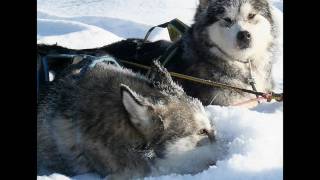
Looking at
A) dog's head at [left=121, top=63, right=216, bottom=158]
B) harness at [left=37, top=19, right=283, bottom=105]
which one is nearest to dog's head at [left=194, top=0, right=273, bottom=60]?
harness at [left=37, top=19, right=283, bottom=105]

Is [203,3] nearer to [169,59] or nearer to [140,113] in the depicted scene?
[169,59]

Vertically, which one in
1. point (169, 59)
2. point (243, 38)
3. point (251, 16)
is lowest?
point (169, 59)

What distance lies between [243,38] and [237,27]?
77 mm

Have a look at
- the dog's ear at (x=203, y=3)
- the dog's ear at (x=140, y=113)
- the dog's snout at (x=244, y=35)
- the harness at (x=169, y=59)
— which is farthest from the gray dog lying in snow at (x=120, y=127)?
the dog's ear at (x=203, y=3)

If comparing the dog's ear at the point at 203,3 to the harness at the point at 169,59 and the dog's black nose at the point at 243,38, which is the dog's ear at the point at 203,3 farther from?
the dog's black nose at the point at 243,38

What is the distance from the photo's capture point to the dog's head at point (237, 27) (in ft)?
11.7

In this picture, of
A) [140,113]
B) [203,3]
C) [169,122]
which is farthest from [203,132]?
[203,3]

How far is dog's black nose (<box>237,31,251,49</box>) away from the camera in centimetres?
356

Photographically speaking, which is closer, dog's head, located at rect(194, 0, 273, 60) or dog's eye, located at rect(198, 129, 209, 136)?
dog's eye, located at rect(198, 129, 209, 136)

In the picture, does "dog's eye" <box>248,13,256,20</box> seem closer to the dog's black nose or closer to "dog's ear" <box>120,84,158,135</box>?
the dog's black nose

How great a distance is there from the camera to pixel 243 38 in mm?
3572
